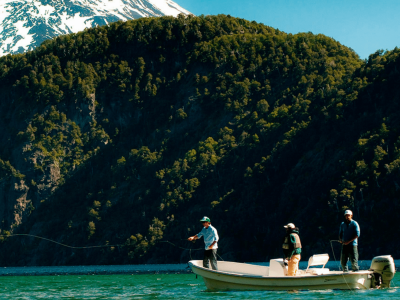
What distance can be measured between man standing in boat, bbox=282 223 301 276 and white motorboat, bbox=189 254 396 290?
16.5 inches

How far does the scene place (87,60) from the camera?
17562 cm

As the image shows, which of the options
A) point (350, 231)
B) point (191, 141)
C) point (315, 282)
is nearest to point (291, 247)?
point (315, 282)

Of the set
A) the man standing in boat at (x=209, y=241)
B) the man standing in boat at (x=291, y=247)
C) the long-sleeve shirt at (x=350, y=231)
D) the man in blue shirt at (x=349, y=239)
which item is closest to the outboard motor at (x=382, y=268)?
the man in blue shirt at (x=349, y=239)

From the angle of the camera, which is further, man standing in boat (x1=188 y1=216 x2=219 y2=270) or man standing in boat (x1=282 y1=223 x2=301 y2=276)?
man standing in boat (x1=188 y1=216 x2=219 y2=270)

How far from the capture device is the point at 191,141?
146875 mm

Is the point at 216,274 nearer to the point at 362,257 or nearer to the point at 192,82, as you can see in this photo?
the point at 362,257

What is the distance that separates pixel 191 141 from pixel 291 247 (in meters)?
118

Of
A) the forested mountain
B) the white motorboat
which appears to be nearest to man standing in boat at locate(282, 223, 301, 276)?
the white motorboat

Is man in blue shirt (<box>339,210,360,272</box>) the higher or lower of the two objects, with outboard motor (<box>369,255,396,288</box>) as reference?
higher

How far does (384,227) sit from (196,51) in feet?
257

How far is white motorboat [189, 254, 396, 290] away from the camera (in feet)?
93.3

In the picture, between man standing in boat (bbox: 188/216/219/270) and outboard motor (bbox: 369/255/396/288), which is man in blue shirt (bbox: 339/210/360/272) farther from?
man standing in boat (bbox: 188/216/219/270)

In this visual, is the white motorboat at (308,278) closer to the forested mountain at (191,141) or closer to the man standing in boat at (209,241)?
the man standing in boat at (209,241)

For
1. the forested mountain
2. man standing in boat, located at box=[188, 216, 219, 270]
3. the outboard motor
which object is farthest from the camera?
the forested mountain
